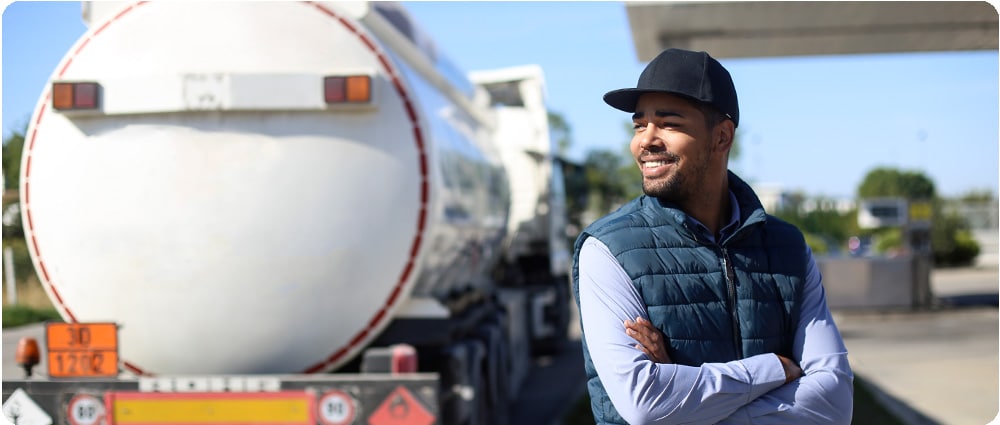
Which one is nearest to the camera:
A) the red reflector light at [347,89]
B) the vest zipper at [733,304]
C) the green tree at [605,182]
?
the vest zipper at [733,304]

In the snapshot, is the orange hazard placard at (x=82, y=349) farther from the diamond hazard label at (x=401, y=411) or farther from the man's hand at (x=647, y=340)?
the man's hand at (x=647, y=340)

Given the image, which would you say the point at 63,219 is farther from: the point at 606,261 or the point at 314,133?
the point at 606,261

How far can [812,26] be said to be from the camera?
11.0 meters

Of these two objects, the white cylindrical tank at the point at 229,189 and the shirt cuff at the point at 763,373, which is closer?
the shirt cuff at the point at 763,373

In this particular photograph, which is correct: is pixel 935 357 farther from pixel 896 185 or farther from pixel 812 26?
pixel 896 185

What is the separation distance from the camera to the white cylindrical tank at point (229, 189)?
16.4 ft

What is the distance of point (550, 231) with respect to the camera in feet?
42.2

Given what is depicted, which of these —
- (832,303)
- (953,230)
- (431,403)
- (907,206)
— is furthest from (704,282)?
(953,230)

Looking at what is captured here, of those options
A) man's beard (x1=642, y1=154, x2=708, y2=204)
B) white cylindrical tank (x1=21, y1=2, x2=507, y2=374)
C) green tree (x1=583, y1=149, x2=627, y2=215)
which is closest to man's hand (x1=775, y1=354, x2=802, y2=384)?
man's beard (x1=642, y1=154, x2=708, y2=204)

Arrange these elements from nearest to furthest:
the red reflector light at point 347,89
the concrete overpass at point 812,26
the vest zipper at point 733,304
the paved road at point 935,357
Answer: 1. the vest zipper at point 733,304
2. the red reflector light at point 347,89
3. the paved road at point 935,357
4. the concrete overpass at point 812,26

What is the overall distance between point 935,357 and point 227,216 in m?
11.1

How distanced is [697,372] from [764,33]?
31.6ft

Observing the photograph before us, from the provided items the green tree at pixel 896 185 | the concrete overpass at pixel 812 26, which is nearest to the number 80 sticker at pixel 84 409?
the concrete overpass at pixel 812 26

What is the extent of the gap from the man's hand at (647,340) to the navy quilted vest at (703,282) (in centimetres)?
4
